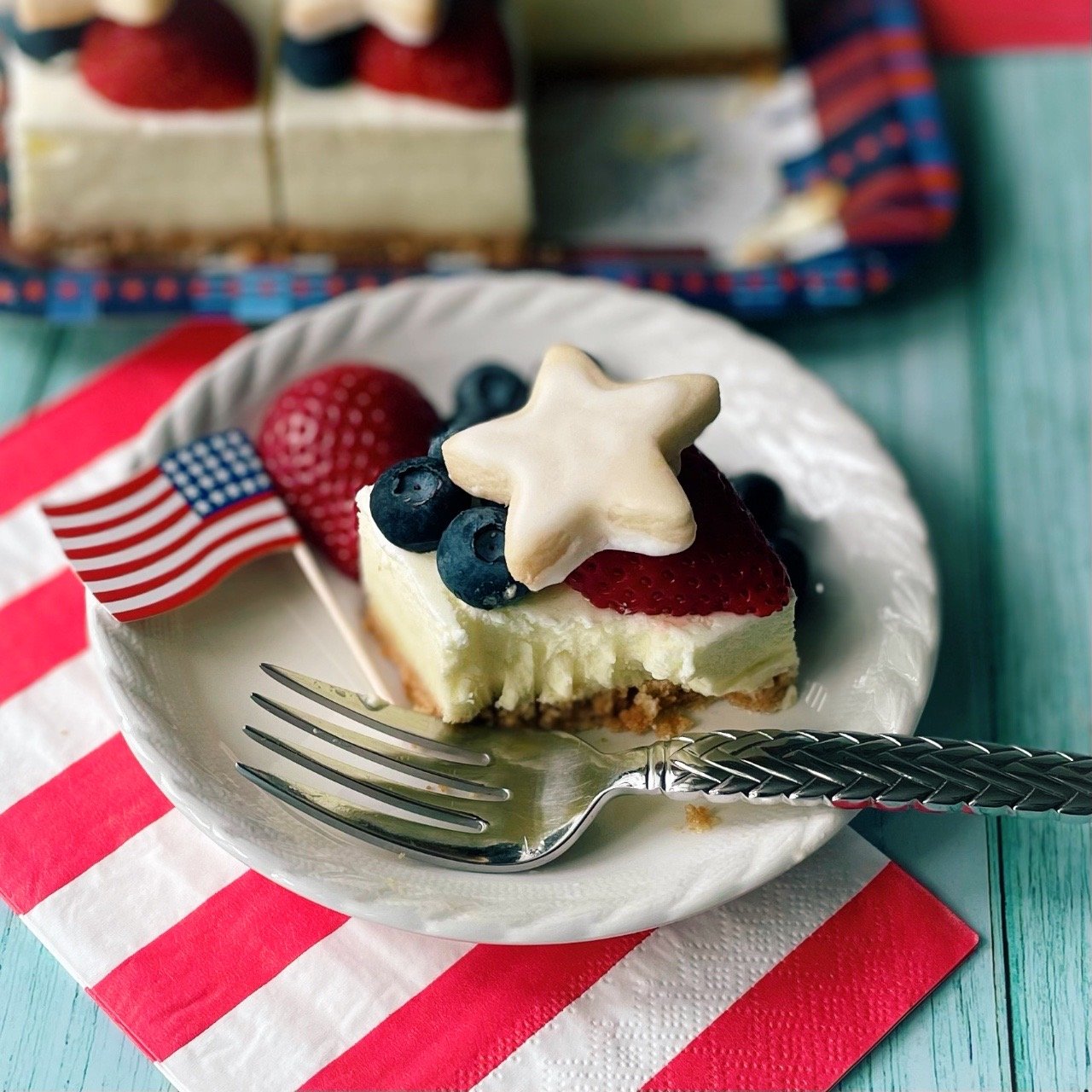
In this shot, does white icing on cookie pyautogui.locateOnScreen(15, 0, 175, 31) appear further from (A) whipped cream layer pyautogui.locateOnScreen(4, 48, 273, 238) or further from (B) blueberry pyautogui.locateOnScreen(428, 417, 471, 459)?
(B) blueberry pyautogui.locateOnScreen(428, 417, 471, 459)

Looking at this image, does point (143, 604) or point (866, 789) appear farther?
point (143, 604)

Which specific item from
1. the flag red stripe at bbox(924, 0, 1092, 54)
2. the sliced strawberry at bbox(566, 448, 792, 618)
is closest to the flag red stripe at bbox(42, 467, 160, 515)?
the sliced strawberry at bbox(566, 448, 792, 618)

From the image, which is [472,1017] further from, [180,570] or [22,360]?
[22,360]

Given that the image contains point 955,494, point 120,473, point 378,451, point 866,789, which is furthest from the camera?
point 955,494

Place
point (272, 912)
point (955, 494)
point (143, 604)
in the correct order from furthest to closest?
1. point (955, 494)
2. point (143, 604)
3. point (272, 912)

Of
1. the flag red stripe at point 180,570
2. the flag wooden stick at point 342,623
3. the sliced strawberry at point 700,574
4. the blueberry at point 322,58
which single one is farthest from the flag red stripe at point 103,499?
the blueberry at point 322,58

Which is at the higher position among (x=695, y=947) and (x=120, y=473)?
(x=120, y=473)

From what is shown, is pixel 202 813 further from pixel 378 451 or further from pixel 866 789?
pixel 866 789

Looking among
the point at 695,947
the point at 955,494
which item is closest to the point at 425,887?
the point at 695,947
